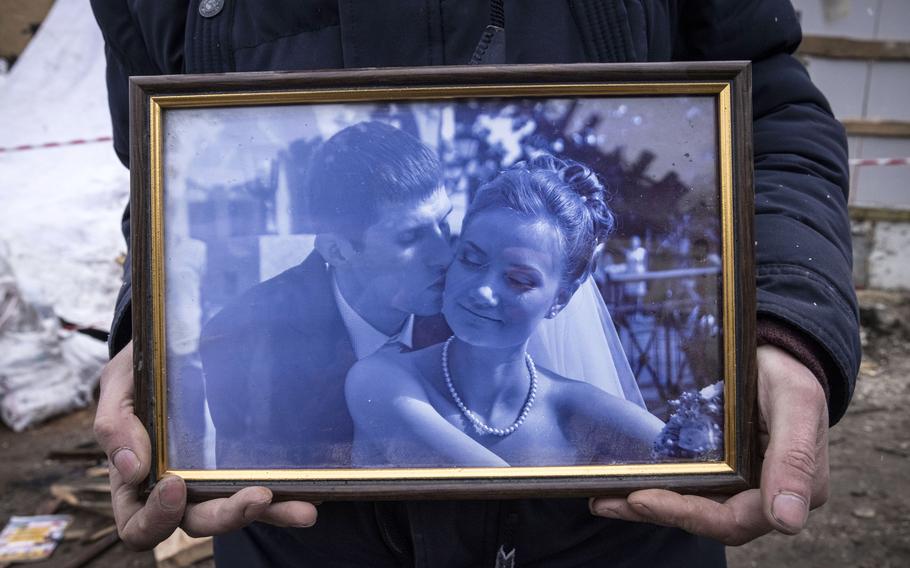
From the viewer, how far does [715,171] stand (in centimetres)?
89

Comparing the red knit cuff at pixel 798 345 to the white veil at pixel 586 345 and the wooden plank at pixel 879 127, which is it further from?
the wooden plank at pixel 879 127

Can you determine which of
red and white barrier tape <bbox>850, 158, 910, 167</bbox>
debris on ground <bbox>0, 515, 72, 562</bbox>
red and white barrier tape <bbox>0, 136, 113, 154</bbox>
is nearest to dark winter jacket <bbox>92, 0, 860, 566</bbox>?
debris on ground <bbox>0, 515, 72, 562</bbox>

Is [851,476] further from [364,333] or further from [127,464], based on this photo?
[127,464]

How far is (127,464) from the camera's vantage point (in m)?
Answer: 0.86

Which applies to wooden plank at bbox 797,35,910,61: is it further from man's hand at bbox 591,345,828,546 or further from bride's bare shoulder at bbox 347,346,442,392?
bride's bare shoulder at bbox 347,346,442,392

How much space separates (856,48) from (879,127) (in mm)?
680

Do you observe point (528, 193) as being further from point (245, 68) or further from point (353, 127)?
point (245, 68)

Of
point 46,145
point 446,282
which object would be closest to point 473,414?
point 446,282

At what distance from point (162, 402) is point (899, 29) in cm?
669

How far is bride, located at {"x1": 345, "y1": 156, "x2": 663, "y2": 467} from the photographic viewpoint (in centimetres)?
88

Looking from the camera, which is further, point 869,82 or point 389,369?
point 869,82

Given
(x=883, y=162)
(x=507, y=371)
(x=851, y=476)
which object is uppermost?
(x=507, y=371)

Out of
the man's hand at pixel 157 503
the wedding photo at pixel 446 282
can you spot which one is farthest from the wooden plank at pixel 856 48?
the man's hand at pixel 157 503

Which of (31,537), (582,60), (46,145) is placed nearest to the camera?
(582,60)
